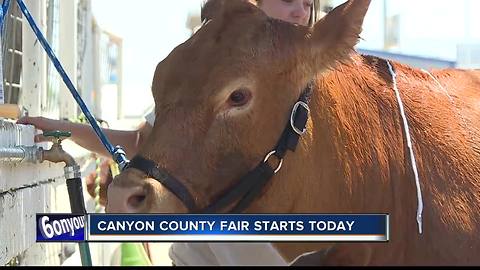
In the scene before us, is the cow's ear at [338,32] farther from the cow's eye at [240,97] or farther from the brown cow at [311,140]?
the cow's eye at [240,97]

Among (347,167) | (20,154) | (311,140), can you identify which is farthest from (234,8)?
(20,154)

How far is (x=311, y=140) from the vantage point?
2594mm

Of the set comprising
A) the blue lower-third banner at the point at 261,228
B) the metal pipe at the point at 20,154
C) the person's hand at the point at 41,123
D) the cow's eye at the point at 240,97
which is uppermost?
the cow's eye at the point at 240,97

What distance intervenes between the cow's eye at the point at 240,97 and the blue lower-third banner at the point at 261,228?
1.25 feet

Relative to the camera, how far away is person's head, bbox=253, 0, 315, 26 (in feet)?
9.70

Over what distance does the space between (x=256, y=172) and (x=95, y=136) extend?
1036 millimetres

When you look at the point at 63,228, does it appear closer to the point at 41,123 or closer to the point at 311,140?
the point at 41,123

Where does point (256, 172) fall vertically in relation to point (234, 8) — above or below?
below

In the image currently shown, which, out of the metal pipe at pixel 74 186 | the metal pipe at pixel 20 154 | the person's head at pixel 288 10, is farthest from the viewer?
the person's head at pixel 288 10

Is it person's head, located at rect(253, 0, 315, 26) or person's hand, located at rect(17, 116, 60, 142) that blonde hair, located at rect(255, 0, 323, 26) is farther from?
person's hand, located at rect(17, 116, 60, 142)

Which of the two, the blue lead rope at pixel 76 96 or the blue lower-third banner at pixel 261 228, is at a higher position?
Result: the blue lead rope at pixel 76 96

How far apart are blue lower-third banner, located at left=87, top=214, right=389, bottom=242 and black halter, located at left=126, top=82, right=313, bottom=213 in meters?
0.05

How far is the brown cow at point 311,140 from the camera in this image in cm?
242

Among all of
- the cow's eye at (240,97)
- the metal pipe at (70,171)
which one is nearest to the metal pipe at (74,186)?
the metal pipe at (70,171)
